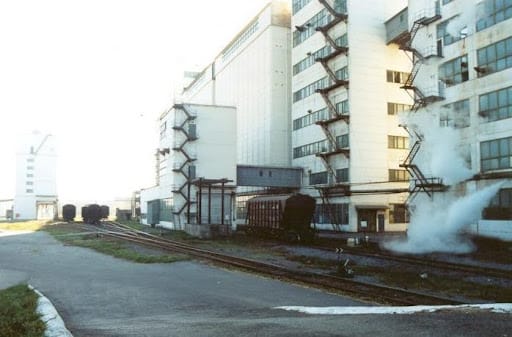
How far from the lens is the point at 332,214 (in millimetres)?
50531

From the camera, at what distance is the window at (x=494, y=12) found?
102 feet

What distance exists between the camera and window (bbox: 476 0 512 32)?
3119 centimetres

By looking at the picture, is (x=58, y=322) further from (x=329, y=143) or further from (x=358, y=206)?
(x=329, y=143)

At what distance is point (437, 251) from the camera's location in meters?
25.7

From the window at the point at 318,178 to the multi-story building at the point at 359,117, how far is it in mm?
112

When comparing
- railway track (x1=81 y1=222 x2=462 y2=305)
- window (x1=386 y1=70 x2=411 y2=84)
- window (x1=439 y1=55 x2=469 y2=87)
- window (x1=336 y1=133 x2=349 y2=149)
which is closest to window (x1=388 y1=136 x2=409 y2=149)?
window (x1=336 y1=133 x2=349 y2=149)

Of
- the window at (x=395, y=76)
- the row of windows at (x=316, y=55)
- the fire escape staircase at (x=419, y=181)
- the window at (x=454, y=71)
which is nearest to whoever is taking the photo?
the fire escape staircase at (x=419, y=181)

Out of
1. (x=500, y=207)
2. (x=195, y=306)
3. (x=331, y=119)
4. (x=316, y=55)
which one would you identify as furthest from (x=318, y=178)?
(x=195, y=306)

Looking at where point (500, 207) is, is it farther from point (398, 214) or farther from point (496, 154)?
point (398, 214)

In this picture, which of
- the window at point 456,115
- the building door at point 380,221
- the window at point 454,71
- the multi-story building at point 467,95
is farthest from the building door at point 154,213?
the window at point 454,71

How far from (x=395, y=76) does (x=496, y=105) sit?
19.0 meters

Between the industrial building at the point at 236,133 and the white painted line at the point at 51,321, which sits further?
the industrial building at the point at 236,133

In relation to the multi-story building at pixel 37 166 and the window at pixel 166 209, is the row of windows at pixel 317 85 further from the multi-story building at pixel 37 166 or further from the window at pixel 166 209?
the multi-story building at pixel 37 166

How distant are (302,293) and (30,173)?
12343 centimetres
